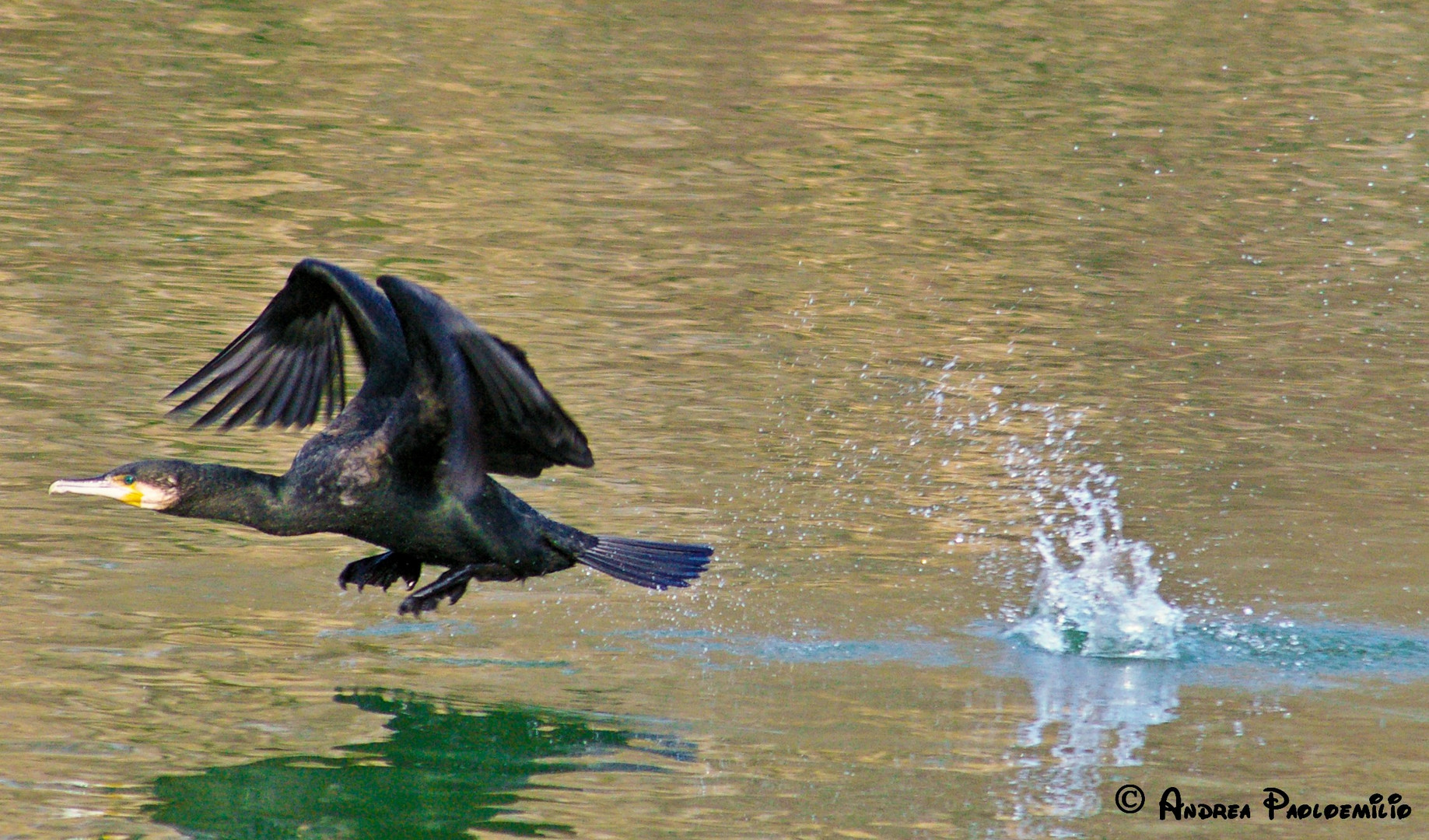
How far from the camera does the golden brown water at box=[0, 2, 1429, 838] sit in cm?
497

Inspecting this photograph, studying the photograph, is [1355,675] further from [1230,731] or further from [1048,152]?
[1048,152]

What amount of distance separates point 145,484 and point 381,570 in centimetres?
86

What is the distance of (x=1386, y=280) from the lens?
34.3 feet

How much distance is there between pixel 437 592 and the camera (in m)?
5.46

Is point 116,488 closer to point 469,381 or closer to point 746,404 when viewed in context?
point 469,381

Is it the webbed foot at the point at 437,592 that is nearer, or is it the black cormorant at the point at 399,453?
the black cormorant at the point at 399,453

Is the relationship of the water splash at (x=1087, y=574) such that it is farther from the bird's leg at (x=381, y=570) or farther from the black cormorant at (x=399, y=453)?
the bird's leg at (x=381, y=570)

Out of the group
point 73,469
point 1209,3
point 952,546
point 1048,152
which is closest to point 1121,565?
point 952,546

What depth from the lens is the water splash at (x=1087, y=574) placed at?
19.7 feet

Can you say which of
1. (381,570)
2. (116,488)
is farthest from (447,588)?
(116,488)

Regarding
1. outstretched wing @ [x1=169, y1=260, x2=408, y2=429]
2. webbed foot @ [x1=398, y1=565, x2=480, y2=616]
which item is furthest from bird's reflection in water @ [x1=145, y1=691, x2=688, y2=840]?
outstretched wing @ [x1=169, y1=260, x2=408, y2=429]
